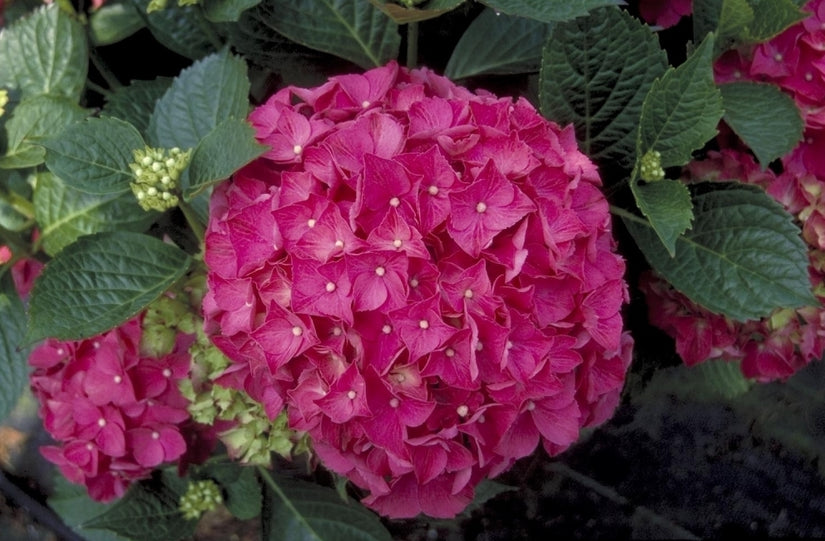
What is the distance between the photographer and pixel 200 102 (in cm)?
92

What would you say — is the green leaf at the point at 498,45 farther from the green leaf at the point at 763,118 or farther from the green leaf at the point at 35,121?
the green leaf at the point at 35,121

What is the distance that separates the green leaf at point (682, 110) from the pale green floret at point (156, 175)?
1.48 ft

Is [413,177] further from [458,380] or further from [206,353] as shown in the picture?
[206,353]

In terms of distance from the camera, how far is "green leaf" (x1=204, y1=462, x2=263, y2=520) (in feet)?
3.70

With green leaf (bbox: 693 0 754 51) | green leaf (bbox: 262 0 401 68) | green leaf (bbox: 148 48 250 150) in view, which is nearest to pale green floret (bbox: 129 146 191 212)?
green leaf (bbox: 148 48 250 150)

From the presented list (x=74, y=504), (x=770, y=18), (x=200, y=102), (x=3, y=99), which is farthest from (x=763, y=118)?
(x=74, y=504)

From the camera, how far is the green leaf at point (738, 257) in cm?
86

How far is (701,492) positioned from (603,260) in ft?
2.70

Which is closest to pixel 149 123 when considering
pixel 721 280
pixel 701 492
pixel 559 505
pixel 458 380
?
pixel 458 380

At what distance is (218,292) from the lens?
0.75m

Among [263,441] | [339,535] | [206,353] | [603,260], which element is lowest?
[339,535]

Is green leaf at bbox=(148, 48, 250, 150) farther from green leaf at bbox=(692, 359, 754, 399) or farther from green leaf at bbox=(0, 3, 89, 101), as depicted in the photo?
green leaf at bbox=(692, 359, 754, 399)

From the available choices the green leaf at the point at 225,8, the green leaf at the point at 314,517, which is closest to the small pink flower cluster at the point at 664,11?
the green leaf at the point at 225,8

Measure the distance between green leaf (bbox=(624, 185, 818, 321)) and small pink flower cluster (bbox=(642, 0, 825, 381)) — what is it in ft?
0.21
